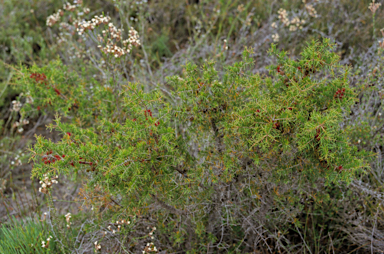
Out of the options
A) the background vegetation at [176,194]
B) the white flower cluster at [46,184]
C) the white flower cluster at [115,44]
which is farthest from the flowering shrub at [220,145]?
the white flower cluster at [115,44]

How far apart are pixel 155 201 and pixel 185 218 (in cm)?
34

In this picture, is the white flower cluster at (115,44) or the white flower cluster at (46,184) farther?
the white flower cluster at (115,44)

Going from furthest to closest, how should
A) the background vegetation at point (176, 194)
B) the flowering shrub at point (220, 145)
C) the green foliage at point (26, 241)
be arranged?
1. the green foliage at point (26, 241)
2. the background vegetation at point (176, 194)
3. the flowering shrub at point (220, 145)

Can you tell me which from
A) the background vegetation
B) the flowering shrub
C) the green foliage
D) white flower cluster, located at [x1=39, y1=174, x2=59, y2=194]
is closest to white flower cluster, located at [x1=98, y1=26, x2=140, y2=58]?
the background vegetation

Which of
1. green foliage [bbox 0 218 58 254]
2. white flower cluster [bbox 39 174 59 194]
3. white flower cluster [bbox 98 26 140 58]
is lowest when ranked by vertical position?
green foliage [bbox 0 218 58 254]

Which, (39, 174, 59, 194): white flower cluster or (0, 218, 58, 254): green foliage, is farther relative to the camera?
(0, 218, 58, 254): green foliage

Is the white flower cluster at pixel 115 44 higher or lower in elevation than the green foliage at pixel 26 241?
higher

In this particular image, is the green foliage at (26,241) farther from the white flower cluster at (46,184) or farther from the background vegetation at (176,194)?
the white flower cluster at (46,184)

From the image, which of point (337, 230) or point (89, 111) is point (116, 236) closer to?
point (89, 111)

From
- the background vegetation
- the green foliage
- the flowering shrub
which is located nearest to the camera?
the flowering shrub

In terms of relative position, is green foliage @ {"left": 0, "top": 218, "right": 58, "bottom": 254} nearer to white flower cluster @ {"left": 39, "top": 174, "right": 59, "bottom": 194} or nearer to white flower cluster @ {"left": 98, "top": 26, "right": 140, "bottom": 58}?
white flower cluster @ {"left": 39, "top": 174, "right": 59, "bottom": 194}

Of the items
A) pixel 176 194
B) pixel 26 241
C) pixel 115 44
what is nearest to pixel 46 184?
pixel 26 241

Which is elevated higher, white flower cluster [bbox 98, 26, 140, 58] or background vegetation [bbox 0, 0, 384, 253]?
white flower cluster [bbox 98, 26, 140, 58]

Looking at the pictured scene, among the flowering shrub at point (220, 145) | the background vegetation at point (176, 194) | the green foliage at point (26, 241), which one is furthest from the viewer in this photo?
the green foliage at point (26, 241)
